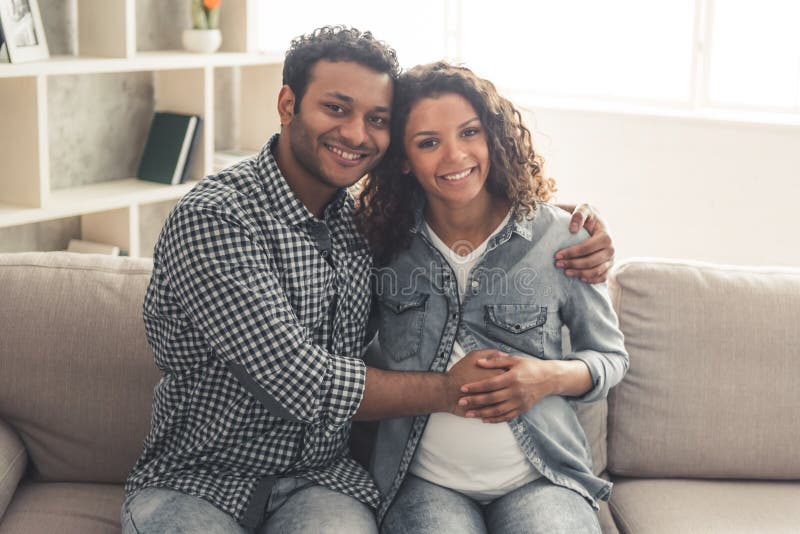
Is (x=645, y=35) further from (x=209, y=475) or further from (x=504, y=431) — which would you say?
(x=209, y=475)

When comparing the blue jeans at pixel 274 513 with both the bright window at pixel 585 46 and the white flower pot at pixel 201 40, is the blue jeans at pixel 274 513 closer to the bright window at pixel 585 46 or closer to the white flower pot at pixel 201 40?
the white flower pot at pixel 201 40

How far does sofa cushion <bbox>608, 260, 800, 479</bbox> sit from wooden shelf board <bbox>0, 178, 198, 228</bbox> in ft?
6.07

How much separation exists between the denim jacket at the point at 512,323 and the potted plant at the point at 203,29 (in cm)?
198

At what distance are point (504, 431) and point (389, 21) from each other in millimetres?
2893

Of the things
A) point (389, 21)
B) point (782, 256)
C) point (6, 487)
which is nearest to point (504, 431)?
point (6, 487)

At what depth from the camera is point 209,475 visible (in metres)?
1.66

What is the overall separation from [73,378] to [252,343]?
502 mm

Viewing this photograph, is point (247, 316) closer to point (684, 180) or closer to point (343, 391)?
point (343, 391)

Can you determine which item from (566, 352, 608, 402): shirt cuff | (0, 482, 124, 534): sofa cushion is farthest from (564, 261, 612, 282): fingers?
(0, 482, 124, 534): sofa cushion

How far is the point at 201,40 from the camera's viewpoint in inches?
138

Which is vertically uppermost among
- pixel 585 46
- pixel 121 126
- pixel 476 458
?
pixel 585 46

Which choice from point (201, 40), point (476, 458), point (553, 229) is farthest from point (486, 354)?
point (201, 40)

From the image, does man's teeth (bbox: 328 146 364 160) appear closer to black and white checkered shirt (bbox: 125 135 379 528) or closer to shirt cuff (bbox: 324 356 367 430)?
black and white checkered shirt (bbox: 125 135 379 528)

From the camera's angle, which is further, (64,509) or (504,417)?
(64,509)
